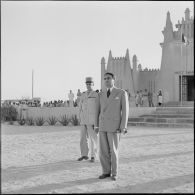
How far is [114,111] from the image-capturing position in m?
6.33

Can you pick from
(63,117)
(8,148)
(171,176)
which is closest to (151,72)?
(63,117)

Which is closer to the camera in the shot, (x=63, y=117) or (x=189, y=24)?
(x=63, y=117)

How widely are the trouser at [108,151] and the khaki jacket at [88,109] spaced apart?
1.87m

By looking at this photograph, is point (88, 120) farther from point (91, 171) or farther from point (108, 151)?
point (108, 151)

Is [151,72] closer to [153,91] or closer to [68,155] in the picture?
[153,91]

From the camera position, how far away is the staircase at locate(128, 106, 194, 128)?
1945 cm

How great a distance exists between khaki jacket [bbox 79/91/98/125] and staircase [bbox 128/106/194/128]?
37.0ft

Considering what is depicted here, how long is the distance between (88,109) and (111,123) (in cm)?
226

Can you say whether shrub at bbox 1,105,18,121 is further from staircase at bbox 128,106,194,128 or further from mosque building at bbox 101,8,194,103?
staircase at bbox 128,106,194,128

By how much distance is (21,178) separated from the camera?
6.27 meters

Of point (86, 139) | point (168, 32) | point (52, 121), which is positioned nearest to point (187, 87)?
point (168, 32)

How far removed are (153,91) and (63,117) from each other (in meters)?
11.5

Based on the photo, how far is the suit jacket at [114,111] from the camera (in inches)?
246

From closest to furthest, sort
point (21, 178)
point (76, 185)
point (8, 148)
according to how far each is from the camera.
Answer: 1. point (76, 185)
2. point (21, 178)
3. point (8, 148)
